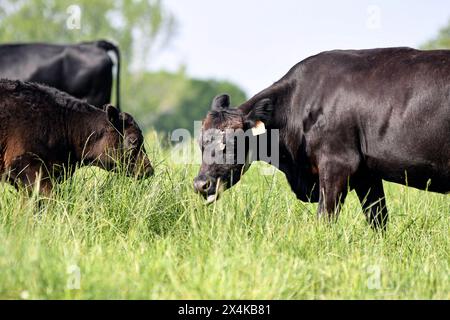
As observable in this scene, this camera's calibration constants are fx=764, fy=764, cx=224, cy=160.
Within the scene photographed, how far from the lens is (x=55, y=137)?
7.13 metres

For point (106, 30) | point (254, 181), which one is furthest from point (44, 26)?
point (254, 181)

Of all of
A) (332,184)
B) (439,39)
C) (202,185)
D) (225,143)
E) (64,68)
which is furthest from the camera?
(439,39)

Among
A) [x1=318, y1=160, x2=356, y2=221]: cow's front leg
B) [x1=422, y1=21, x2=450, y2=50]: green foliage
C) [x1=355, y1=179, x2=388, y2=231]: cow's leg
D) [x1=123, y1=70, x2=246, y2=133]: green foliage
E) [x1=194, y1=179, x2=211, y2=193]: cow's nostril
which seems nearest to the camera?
[x1=318, y1=160, x2=356, y2=221]: cow's front leg

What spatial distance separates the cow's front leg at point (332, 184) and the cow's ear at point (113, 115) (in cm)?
215

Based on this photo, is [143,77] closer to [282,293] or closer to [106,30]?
[106,30]

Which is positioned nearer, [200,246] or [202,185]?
[200,246]

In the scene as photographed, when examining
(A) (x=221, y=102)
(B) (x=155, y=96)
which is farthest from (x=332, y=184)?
(B) (x=155, y=96)

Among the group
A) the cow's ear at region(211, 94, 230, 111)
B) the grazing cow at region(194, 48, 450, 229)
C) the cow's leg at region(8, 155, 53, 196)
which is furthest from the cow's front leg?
the cow's leg at region(8, 155, 53, 196)

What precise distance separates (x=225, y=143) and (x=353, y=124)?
1.14 meters

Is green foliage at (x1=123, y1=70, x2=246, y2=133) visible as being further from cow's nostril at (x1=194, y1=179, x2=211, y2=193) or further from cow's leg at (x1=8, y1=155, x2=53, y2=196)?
cow's nostril at (x1=194, y1=179, x2=211, y2=193)

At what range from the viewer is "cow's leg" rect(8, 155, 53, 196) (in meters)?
6.75

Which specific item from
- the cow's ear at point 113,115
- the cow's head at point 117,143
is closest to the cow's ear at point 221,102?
the cow's head at point 117,143

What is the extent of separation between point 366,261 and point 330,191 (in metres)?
1.36

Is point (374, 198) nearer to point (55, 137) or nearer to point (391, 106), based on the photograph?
point (391, 106)
